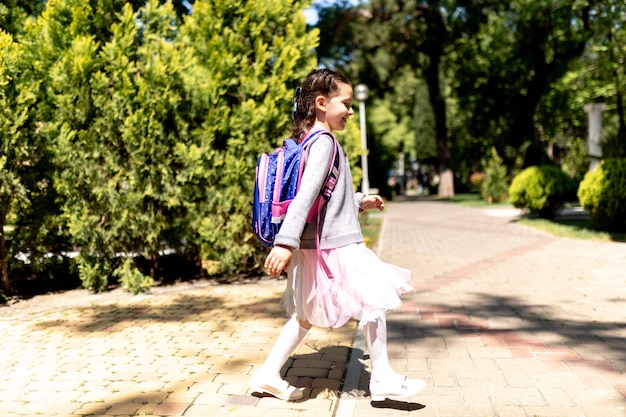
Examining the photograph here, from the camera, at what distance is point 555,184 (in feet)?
48.8

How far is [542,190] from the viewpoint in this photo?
14.8 meters

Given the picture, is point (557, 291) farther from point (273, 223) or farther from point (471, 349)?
point (273, 223)

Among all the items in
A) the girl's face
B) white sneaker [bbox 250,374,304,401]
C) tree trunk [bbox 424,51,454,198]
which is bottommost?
white sneaker [bbox 250,374,304,401]

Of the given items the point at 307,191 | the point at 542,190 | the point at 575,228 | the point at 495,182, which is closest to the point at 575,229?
the point at 575,228

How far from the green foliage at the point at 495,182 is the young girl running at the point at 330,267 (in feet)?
80.4

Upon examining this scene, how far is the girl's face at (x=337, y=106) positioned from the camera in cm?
320

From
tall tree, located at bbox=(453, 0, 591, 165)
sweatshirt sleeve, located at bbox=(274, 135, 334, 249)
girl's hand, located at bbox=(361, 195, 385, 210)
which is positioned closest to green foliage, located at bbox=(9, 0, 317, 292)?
girl's hand, located at bbox=(361, 195, 385, 210)

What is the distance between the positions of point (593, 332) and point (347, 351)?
7.27ft

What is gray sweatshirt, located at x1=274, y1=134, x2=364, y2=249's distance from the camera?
2.90 metres

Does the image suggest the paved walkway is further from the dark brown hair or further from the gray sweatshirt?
the dark brown hair

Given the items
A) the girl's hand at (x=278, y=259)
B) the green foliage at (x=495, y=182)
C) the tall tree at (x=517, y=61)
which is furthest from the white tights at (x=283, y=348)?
the green foliage at (x=495, y=182)

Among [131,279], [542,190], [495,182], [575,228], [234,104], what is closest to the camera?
[131,279]

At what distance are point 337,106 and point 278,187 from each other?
614 millimetres

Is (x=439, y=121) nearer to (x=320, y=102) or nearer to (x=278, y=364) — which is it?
(x=320, y=102)
